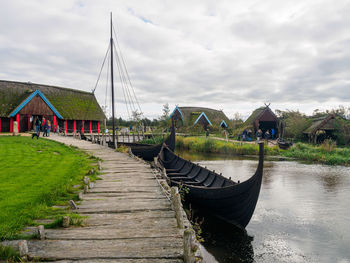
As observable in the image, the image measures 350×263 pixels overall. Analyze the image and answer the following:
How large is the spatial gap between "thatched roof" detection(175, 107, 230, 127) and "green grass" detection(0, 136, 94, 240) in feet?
120

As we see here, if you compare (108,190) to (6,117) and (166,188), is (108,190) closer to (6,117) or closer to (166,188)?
(166,188)

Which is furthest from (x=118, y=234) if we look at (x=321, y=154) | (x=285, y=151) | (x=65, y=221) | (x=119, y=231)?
(x=285, y=151)

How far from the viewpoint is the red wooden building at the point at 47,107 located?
91.2ft

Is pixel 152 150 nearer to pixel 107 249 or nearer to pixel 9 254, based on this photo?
pixel 107 249

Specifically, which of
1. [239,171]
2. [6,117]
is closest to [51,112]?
[6,117]

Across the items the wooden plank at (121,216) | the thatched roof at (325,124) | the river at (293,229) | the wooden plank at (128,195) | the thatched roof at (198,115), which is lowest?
the river at (293,229)

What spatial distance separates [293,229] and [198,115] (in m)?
40.1

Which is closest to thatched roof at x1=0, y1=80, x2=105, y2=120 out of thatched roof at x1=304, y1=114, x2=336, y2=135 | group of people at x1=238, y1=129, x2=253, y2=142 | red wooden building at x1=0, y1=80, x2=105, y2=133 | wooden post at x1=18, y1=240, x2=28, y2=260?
red wooden building at x1=0, y1=80, x2=105, y2=133

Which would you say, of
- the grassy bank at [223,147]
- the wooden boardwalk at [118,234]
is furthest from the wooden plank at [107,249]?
the grassy bank at [223,147]

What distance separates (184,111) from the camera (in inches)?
1959

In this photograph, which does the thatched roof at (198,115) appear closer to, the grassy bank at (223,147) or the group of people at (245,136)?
the group of people at (245,136)

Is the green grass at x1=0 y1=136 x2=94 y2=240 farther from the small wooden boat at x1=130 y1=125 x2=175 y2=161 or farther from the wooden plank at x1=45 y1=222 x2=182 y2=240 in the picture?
the small wooden boat at x1=130 y1=125 x2=175 y2=161

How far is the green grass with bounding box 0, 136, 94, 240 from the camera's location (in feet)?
15.7

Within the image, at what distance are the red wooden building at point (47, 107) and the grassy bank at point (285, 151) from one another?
13.8 meters
